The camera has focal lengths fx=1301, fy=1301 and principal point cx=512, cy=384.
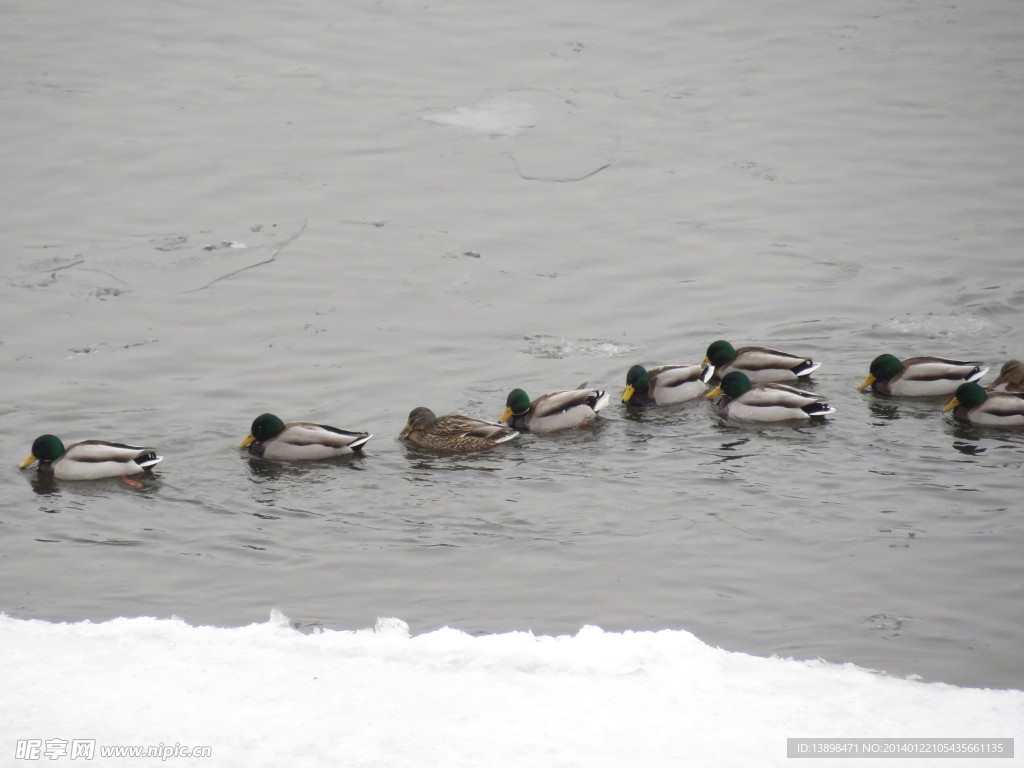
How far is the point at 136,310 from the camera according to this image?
44.5 ft

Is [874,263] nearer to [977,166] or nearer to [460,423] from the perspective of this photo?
[977,166]

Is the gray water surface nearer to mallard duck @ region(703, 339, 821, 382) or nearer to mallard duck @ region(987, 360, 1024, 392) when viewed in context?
mallard duck @ region(703, 339, 821, 382)

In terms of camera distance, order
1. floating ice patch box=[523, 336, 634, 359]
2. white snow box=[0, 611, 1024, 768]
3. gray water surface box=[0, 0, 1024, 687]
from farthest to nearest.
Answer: floating ice patch box=[523, 336, 634, 359]
gray water surface box=[0, 0, 1024, 687]
white snow box=[0, 611, 1024, 768]

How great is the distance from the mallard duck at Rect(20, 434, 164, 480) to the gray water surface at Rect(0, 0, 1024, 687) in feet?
0.51

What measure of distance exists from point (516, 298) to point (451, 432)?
315 centimetres

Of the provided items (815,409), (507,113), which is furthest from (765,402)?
(507,113)

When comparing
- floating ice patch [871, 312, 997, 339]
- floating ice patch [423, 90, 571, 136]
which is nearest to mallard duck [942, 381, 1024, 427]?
floating ice patch [871, 312, 997, 339]

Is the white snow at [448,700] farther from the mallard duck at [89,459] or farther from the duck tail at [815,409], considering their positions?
the duck tail at [815,409]

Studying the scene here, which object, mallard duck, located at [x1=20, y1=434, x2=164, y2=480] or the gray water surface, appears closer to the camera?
the gray water surface

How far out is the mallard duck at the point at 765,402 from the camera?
1166 cm

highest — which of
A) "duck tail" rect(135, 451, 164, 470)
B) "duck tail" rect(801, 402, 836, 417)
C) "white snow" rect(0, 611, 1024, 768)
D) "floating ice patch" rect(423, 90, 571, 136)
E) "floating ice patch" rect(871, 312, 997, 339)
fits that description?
"floating ice patch" rect(423, 90, 571, 136)

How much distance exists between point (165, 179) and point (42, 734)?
11.3 m

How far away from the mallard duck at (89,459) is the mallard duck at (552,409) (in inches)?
121

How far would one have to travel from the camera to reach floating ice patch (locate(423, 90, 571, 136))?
18.3m
